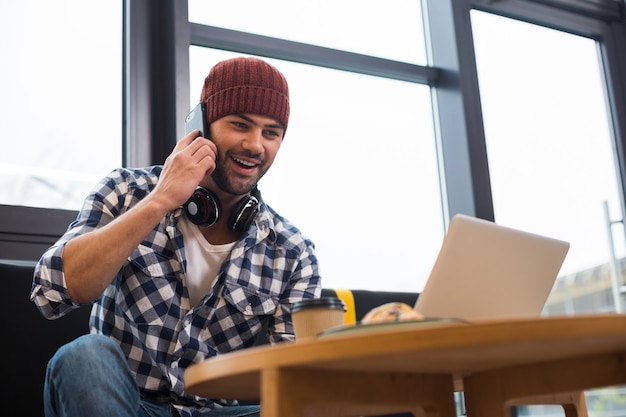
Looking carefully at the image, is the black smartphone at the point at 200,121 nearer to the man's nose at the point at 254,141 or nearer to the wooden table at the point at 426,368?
the man's nose at the point at 254,141

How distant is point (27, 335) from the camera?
1.67 metres

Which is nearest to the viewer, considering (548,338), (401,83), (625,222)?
(548,338)

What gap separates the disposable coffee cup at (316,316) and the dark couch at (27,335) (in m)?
0.85

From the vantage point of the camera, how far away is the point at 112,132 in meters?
2.25

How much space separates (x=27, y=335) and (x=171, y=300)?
0.35 meters

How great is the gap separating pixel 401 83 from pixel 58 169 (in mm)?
1453

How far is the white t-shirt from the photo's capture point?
5.48 feet

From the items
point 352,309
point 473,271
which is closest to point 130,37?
point 352,309

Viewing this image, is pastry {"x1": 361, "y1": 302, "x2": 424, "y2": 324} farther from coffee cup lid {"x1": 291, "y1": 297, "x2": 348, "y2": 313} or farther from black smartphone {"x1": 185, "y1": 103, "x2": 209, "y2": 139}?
black smartphone {"x1": 185, "y1": 103, "x2": 209, "y2": 139}

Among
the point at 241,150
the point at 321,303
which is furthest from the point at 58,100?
the point at 321,303

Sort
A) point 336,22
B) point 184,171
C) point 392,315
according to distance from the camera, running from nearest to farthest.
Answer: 1. point 392,315
2. point 184,171
3. point 336,22

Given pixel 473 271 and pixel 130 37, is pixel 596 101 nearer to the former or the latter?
pixel 130 37

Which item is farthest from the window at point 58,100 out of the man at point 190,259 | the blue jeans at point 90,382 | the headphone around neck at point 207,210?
the blue jeans at point 90,382

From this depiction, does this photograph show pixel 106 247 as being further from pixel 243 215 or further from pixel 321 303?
pixel 321 303
